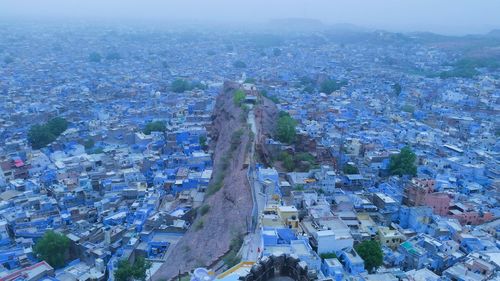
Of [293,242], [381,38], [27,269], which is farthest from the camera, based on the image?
[381,38]

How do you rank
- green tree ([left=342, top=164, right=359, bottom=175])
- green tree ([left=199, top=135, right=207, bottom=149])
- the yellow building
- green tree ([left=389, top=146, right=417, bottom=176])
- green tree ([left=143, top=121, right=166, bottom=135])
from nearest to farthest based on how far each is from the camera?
the yellow building < green tree ([left=342, top=164, right=359, bottom=175]) < green tree ([left=389, top=146, right=417, bottom=176]) < green tree ([left=199, top=135, right=207, bottom=149]) < green tree ([left=143, top=121, right=166, bottom=135])

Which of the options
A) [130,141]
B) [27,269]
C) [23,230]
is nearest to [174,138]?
[130,141]

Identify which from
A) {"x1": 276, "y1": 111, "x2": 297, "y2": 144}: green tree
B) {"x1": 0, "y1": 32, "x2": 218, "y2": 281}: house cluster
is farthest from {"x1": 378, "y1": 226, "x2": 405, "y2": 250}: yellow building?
{"x1": 276, "y1": 111, "x2": 297, "y2": 144}: green tree

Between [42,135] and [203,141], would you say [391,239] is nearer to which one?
[203,141]

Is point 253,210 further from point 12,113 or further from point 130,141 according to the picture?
point 12,113

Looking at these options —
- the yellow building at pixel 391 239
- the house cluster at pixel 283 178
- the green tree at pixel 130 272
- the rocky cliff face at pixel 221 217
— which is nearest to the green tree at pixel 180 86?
the house cluster at pixel 283 178

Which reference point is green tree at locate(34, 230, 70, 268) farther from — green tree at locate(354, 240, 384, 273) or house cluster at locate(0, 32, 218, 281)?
green tree at locate(354, 240, 384, 273)
